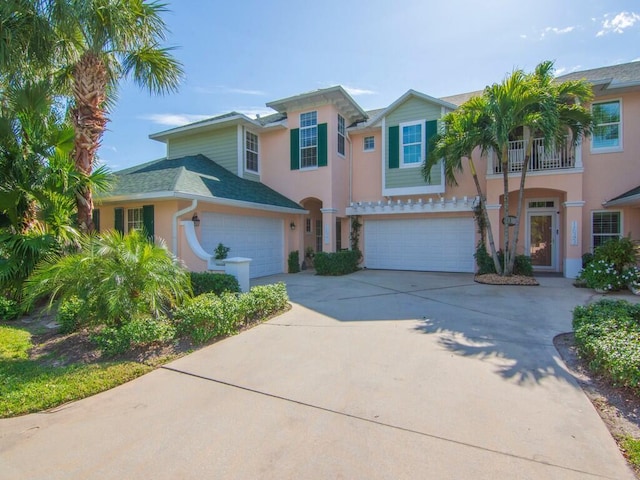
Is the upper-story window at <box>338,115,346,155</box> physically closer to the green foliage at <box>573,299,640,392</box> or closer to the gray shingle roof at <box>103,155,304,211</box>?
the gray shingle roof at <box>103,155,304,211</box>

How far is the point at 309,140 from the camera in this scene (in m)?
14.9

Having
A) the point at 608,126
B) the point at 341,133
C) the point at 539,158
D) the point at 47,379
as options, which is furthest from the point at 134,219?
the point at 608,126

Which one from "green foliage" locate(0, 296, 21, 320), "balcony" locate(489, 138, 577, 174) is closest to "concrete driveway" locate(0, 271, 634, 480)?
"green foliage" locate(0, 296, 21, 320)

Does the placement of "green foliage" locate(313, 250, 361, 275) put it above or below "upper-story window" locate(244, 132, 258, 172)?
below

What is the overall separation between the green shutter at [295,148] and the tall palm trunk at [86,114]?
26.4 ft

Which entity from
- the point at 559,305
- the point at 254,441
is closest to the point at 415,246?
the point at 559,305

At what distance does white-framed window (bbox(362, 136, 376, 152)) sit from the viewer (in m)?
15.9

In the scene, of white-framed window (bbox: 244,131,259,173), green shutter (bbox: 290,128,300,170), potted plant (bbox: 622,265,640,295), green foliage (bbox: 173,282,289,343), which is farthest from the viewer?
white-framed window (bbox: 244,131,259,173)

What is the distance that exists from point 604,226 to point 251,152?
1426cm

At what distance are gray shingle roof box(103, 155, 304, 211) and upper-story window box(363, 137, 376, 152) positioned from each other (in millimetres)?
4305

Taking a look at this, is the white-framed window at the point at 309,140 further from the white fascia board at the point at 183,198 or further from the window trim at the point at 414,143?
the window trim at the point at 414,143

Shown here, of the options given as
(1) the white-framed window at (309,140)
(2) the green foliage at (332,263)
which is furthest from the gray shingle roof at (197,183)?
(2) the green foliage at (332,263)

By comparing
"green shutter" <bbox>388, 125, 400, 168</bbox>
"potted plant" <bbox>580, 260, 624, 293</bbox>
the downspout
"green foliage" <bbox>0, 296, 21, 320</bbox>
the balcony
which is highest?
"green shutter" <bbox>388, 125, 400, 168</bbox>

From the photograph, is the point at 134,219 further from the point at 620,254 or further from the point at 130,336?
the point at 620,254
